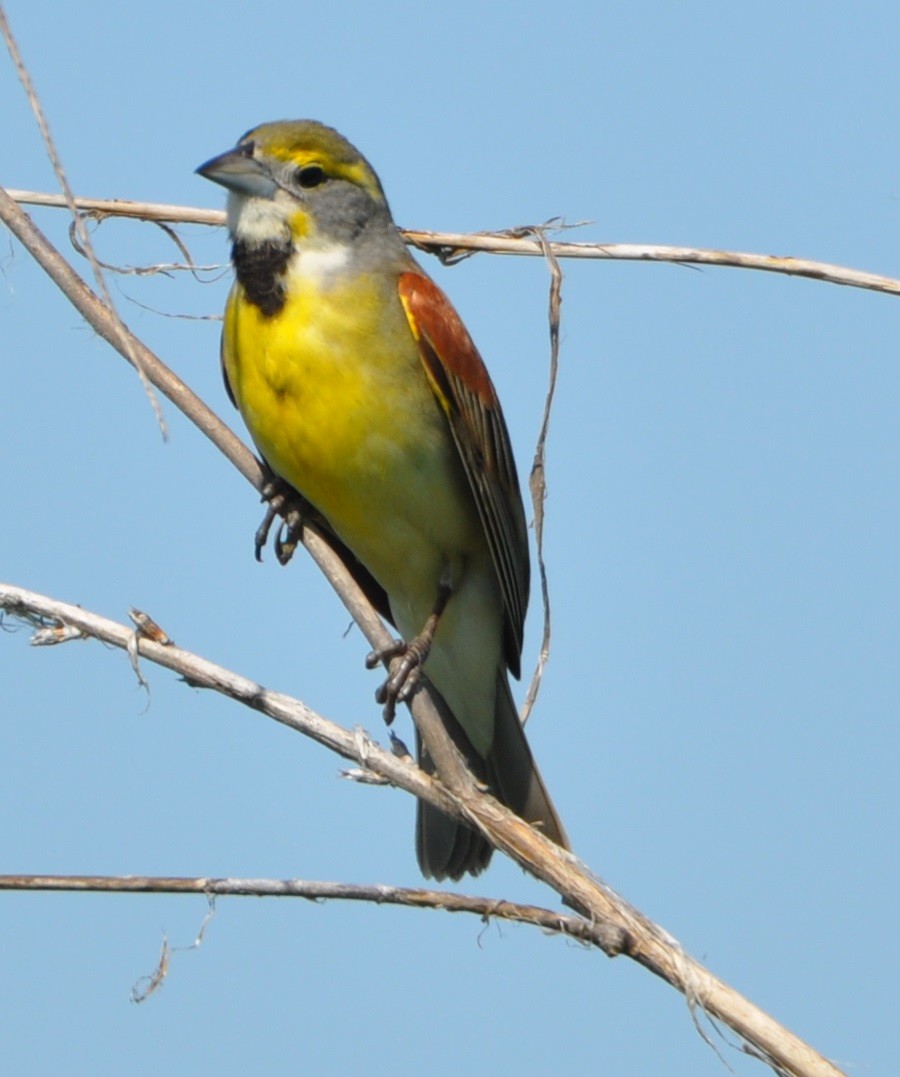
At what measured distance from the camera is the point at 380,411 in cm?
445

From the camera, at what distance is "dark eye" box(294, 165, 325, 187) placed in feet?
14.9

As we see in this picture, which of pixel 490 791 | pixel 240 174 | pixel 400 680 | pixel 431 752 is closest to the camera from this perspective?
pixel 431 752

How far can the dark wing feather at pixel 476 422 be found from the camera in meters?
4.62

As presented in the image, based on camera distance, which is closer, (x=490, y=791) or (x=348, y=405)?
(x=348, y=405)

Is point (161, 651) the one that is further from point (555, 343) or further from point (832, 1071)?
point (832, 1071)

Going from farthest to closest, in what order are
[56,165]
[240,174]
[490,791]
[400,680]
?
[490,791] → [400,680] → [240,174] → [56,165]

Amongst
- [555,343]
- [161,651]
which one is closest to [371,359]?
[555,343]

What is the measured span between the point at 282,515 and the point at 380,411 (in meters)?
0.60

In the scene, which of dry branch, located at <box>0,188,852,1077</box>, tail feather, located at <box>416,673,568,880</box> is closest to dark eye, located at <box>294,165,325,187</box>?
dry branch, located at <box>0,188,852,1077</box>

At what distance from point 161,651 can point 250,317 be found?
138cm

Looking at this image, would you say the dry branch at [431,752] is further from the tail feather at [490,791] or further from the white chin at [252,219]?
the tail feather at [490,791]

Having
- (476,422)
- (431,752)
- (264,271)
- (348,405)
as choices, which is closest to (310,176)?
(264,271)

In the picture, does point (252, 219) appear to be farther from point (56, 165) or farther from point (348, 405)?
point (56, 165)

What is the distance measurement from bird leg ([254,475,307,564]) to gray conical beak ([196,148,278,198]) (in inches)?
34.8
